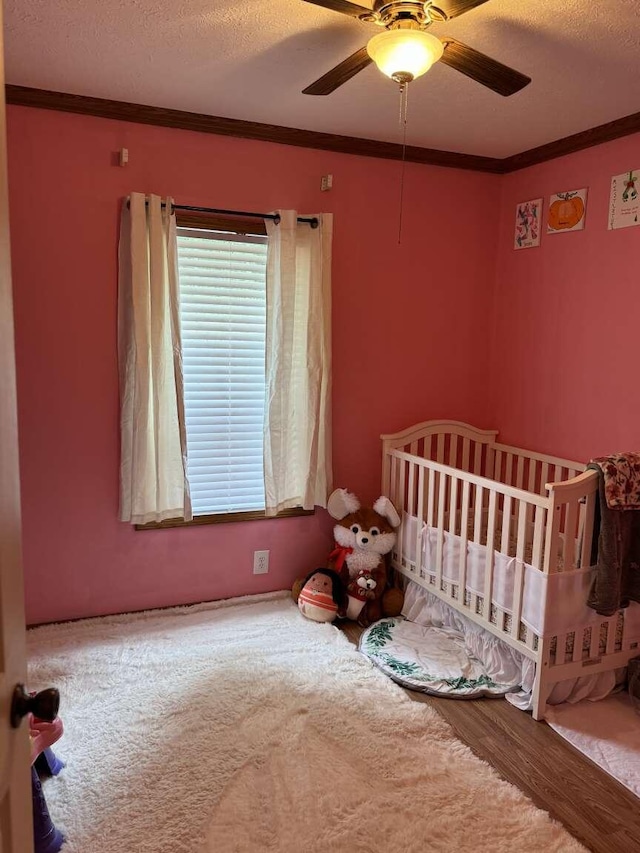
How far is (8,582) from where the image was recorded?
896 mm

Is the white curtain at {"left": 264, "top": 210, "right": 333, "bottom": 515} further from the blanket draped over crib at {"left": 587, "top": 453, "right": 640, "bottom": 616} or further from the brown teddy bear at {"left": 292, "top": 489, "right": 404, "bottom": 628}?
the blanket draped over crib at {"left": 587, "top": 453, "right": 640, "bottom": 616}

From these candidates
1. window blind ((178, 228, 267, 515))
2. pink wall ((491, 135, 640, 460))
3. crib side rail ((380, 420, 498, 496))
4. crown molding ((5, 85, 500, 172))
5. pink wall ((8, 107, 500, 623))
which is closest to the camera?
crown molding ((5, 85, 500, 172))

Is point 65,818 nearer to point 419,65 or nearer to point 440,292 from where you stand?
point 419,65

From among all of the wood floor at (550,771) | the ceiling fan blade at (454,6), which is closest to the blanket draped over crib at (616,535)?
the wood floor at (550,771)

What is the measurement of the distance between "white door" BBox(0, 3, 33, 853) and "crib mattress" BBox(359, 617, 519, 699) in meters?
1.99

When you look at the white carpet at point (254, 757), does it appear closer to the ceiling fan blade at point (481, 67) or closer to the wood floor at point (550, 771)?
the wood floor at point (550, 771)

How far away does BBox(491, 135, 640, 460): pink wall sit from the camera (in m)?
3.01

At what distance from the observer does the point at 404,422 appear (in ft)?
12.1

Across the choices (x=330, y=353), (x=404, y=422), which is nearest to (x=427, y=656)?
(x=404, y=422)

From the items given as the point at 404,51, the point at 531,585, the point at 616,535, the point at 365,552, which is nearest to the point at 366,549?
the point at 365,552

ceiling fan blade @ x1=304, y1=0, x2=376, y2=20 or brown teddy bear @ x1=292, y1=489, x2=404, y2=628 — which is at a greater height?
ceiling fan blade @ x1=304, y1=0, x2=376, y2=20

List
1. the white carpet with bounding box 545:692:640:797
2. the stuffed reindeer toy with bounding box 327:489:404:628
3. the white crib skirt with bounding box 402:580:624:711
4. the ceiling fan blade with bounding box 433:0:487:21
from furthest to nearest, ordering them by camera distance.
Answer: the stuffed reindeer toy with bounding box 327:489:404:628, the white crib skirt with bounding box 402:580:624:711, the white carpet with bounding box 545:692:640:797, the ceiling fan blade with bounding box 433:0:487:21

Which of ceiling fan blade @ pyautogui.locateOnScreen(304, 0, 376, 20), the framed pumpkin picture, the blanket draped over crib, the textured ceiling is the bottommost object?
the blanket draped over crib

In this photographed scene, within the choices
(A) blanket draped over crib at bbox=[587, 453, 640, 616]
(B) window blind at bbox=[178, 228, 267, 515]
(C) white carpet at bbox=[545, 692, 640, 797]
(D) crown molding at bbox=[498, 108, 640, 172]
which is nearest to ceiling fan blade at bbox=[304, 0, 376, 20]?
(B) window blind at bbox=[178, 228, 267, 515]
